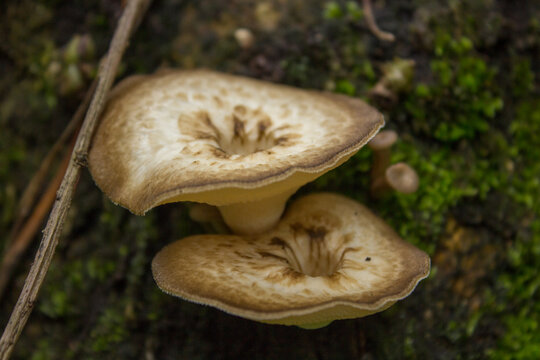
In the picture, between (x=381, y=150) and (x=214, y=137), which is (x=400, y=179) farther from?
(x=214, y=137)

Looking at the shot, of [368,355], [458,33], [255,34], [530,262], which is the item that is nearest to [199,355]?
[368,355]

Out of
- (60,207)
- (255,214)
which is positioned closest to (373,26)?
(255,214)

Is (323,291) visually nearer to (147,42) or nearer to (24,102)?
(147,42)

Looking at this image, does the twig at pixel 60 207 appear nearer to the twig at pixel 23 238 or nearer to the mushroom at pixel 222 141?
the mushroom at pixel 222 141

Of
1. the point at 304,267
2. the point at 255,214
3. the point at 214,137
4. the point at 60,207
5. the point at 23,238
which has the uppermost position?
the point at 214,137

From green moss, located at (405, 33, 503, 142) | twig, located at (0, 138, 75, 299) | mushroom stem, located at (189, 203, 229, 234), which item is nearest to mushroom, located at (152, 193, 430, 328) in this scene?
mushroom stem, located at (189, 203, 229, 234)

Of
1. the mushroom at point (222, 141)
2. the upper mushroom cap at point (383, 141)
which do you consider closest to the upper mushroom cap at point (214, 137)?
the mushroom at point (222, 141)

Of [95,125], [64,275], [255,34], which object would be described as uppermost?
[255,34]
